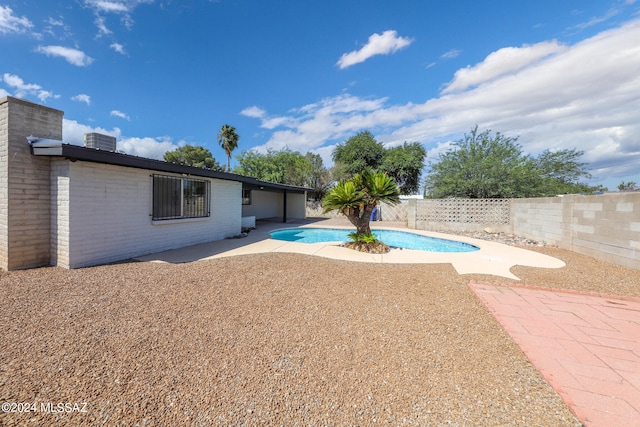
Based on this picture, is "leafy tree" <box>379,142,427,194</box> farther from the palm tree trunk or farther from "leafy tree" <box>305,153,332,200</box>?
the palm tree trunk

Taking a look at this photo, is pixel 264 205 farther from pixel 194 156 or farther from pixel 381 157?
pixel 194 156

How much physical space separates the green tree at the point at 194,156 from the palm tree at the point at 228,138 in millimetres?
8256

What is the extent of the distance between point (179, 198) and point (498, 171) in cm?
1582

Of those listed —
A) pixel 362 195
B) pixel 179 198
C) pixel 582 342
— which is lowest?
pixel 582 342

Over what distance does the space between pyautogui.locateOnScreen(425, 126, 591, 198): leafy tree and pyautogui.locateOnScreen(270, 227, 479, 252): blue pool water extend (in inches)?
203

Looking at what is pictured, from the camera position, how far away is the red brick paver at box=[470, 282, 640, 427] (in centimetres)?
189

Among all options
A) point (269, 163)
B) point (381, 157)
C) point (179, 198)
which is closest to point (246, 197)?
point (179, 198)

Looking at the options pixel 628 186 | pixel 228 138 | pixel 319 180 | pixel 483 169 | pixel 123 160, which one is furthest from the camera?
pixel 228 138

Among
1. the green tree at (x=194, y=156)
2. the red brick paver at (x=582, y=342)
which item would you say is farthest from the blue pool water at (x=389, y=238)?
the green tree at (x=194, y=156)

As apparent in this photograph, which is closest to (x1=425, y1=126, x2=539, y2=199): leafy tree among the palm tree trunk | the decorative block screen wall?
the decorative block screen wall

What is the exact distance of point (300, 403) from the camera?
5.95 feet

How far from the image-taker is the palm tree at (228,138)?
28.1m

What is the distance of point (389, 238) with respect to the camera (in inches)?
467

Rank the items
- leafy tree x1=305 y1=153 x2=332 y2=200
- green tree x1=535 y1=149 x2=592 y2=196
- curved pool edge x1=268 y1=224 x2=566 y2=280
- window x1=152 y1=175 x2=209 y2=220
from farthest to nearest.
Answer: leafy tree x1=305 y1=153 x2=332 y2=200 → green tree x1=535 y1=149 x2=592 y2=196 → window x1=152 y1=175 x2=209 y2=220 → curved pool edge x1=268 y1=224 x2=566 y2=280
